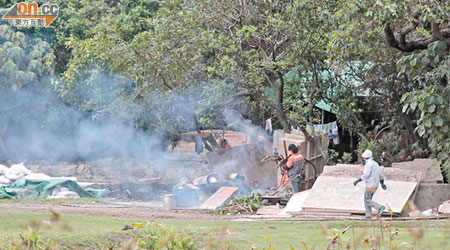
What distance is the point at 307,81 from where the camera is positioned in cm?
1811

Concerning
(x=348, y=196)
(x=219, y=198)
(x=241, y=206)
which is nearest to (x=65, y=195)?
(x=219, y=198)

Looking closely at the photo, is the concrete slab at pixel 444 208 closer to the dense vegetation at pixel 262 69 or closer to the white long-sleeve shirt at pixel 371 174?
the dense vegetation at pixel 262 69

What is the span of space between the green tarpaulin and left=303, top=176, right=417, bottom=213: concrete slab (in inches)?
300

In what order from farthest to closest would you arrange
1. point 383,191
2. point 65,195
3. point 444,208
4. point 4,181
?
1. point 4,181
2. point 65,195
3. point 383,191
4. point 444,208

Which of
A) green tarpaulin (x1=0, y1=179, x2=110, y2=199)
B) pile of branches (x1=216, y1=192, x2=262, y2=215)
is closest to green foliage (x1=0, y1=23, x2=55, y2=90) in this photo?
green tarpaulin (x1=0, y1=179, x2=110, y2=199)

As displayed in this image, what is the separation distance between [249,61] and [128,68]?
3409mm

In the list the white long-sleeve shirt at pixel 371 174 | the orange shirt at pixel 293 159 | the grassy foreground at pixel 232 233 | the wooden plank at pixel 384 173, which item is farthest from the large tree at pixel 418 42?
the orange shirt at pixel 293 159

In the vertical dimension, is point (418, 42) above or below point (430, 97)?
above

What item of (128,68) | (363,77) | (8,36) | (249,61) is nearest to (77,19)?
(8,36)

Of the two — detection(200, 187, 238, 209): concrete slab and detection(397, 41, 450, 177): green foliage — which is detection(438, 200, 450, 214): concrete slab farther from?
detection(200, 187, 238, 209): concrete slab

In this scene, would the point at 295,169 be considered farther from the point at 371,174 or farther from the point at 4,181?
the point at 4,181

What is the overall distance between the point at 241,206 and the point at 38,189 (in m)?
6.83

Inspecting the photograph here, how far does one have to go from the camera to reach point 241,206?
567 inches

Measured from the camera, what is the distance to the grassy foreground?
669 cm
